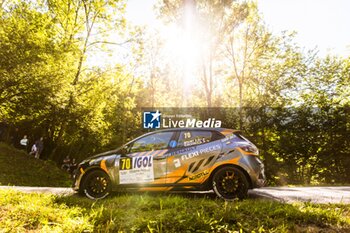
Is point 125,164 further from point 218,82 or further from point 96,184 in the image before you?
point 218,82

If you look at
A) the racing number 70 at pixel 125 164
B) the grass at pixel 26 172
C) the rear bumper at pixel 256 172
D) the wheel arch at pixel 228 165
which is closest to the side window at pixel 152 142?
the racing number 70 at pixel 125 164

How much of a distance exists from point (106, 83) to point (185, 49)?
6835 millimetres

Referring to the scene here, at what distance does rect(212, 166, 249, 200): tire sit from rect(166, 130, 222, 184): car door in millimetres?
290

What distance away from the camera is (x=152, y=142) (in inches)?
251

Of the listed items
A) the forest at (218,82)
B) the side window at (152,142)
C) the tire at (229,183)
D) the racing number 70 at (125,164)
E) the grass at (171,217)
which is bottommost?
the grass at (171,217)

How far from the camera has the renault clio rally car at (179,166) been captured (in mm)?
5891

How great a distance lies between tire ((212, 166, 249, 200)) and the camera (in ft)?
19.1

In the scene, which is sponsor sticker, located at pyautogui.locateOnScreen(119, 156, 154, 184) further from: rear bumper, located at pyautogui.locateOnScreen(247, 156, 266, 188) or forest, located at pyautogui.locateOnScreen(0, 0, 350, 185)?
forest, located at pyautogui.locateOnScreen(0, 0, 350, 185)

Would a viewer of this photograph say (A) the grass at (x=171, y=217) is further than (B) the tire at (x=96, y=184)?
No

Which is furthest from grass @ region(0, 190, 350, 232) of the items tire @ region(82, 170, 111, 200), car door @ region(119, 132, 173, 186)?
tire @ region(82, 170, 111, 200)

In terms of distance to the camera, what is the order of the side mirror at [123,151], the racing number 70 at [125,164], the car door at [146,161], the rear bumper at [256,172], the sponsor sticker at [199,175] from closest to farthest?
the rear bumper at [256,172] → the sponsor sticker at [199,175] → the car door at [146,161] → the racing number 70 at [125,164] → the side mirror at [123,151]

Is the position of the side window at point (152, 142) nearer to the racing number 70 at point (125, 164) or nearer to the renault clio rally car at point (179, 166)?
the renault clio rally car at point (179, 166)

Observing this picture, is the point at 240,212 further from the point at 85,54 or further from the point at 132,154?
the point at 85,54

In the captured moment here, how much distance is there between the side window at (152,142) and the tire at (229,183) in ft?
4.51
